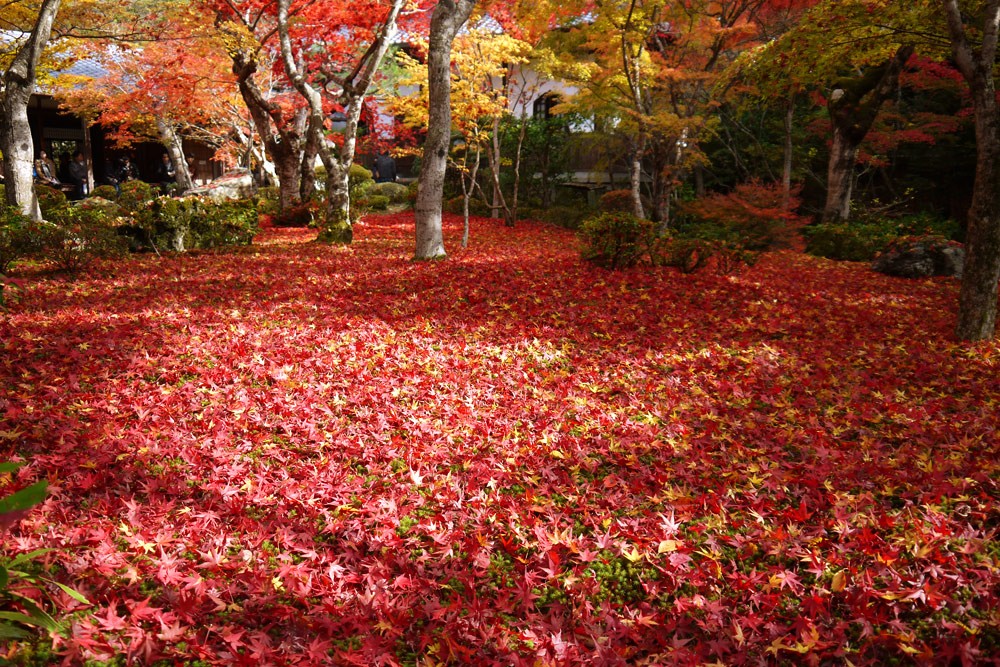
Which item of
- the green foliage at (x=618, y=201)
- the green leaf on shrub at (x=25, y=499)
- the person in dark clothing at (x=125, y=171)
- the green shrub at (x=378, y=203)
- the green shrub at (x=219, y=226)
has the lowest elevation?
the green leaf on shrub at (x=25, y=499)

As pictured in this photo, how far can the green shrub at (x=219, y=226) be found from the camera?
35.2ft

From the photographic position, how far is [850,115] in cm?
1201

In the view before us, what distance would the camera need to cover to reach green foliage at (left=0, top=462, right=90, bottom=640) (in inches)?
57.7

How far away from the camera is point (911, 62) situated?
36.9 ft

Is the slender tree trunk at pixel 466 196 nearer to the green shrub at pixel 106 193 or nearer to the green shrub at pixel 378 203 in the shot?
the green shrub at pixel 378 203

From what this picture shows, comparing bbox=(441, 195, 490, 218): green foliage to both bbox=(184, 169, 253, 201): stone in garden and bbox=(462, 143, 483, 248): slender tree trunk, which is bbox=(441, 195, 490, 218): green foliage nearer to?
bbox=(462, 143, 483, 248): slender tree trunk

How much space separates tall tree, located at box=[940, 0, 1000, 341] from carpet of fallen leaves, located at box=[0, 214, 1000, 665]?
0.45m

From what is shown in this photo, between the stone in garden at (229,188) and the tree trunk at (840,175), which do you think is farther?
the stone in garden at (229,188)

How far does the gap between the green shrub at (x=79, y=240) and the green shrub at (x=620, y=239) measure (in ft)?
23.7

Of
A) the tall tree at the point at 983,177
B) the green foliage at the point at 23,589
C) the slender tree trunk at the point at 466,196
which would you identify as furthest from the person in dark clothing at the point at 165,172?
the tall tree at the point at 983,177

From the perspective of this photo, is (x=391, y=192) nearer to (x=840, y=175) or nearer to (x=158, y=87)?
(x=158, y=87)

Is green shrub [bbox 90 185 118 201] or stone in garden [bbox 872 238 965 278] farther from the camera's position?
green shrub [bbox 90 185 118 201]

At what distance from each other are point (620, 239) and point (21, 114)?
32.9 feet

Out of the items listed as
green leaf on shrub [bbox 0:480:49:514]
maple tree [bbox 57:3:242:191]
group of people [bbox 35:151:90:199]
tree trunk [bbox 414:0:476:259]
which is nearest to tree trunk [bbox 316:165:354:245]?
tree trunk [bbox 414:0:476:259]
